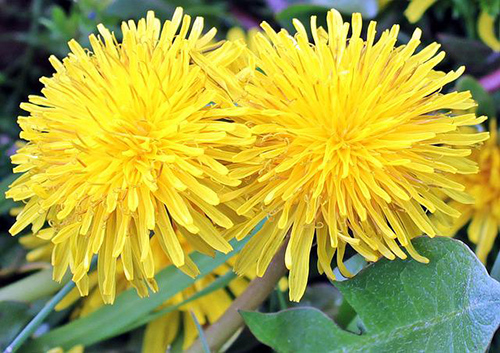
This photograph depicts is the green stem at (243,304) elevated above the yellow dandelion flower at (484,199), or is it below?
above

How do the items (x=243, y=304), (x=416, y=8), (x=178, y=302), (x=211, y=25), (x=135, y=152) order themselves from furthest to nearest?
1. (x=211, y=25)
2. (x=416, y=8)
3. (x=178, y=302)
4. (x=243, y=304)
5. (x=135, y=152)

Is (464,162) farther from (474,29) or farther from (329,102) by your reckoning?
(474,29)

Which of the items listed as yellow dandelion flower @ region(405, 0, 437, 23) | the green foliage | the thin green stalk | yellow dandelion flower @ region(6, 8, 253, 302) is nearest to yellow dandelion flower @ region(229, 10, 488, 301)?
yellow dandelion flower @ region(6, 8, 253, 302)

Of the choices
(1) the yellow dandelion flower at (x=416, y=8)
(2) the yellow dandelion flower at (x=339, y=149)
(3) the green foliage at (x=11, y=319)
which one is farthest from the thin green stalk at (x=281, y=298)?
(1) the yellow dandelion flower at (x=416, y=8)

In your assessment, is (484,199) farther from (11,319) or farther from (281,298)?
(11,319)

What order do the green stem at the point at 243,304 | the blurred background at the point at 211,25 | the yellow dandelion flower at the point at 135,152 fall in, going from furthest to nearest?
the blurred background at the point at 211,25
the green stem at the point at 243,304
the yellow dandelion flower at the point at 135,152

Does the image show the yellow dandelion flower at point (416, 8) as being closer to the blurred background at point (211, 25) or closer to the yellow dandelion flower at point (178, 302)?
the blurred background at point (211, 25)

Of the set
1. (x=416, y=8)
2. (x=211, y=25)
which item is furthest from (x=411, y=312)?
(x=211, y=25)
